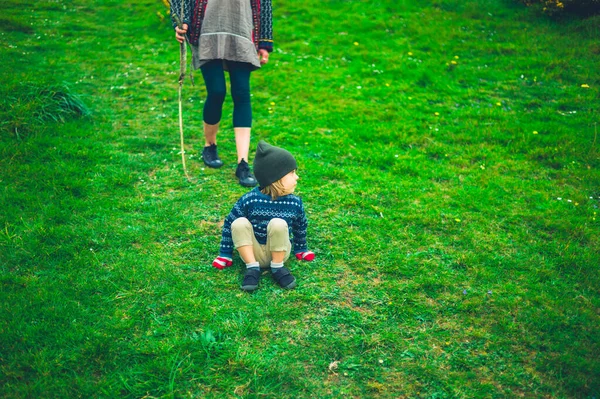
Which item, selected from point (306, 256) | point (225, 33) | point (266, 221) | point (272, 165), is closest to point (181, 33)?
point (225, 33)

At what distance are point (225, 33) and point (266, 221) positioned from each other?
6.98ft

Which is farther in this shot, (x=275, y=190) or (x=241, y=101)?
(x=241, y=101)

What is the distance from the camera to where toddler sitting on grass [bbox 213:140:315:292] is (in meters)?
3.44

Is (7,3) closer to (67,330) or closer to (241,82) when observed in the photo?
(241,82)

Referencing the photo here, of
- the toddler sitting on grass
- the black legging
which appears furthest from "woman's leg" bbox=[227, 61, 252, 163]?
the toddler sitting on grass

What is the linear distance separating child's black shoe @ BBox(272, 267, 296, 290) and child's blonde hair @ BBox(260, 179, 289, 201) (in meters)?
0.55

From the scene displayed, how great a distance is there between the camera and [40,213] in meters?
4.16

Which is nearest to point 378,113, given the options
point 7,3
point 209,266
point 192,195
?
point 192,195

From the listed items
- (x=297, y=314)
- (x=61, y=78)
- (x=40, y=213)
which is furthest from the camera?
Answer: (x=61, y=78)

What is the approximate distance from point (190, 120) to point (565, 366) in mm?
5358

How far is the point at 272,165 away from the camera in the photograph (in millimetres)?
3434

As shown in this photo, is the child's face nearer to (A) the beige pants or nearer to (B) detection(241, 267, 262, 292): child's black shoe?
(A) the beige pants

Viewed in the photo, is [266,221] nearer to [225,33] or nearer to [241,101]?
[241,101]

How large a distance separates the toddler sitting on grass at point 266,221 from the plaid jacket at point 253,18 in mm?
1815
